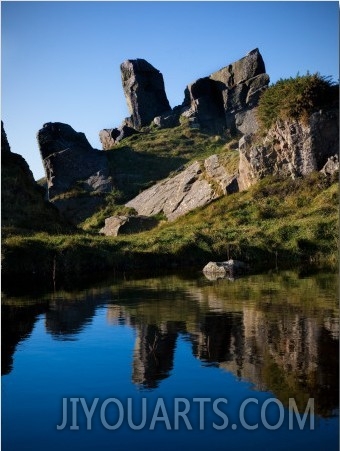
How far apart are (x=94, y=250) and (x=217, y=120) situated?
216ft

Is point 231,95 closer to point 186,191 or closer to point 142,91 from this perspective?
point 142,91

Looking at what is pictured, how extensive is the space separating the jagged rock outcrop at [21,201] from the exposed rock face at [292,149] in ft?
60.7

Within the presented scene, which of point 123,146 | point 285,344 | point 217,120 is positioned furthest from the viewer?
point 217,120

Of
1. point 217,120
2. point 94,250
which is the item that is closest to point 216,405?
point 94,250

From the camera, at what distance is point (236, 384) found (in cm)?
1259

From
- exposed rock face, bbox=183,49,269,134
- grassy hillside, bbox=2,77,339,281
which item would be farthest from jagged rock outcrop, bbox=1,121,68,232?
exposed rock face, bbox=183,49,269,134

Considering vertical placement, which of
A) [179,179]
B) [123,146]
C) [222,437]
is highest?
[123,146]

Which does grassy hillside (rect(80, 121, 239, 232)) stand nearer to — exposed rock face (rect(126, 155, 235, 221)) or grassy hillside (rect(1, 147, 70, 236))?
exposed rock face (rect(126, 155, 235, 221))

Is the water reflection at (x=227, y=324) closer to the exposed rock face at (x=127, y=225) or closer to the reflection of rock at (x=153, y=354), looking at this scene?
the reflection of rock at (x=153, y=354)

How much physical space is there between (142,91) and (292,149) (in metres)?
60.5

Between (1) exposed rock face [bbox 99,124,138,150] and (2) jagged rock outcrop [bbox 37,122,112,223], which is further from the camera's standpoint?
(1) exposed rock face [bbox 99,124,138,150]

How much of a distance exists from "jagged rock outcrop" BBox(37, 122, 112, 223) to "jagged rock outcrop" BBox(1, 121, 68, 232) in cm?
1579

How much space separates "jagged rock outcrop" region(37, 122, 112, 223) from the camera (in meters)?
71.9

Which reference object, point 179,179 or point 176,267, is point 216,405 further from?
point 179,179
